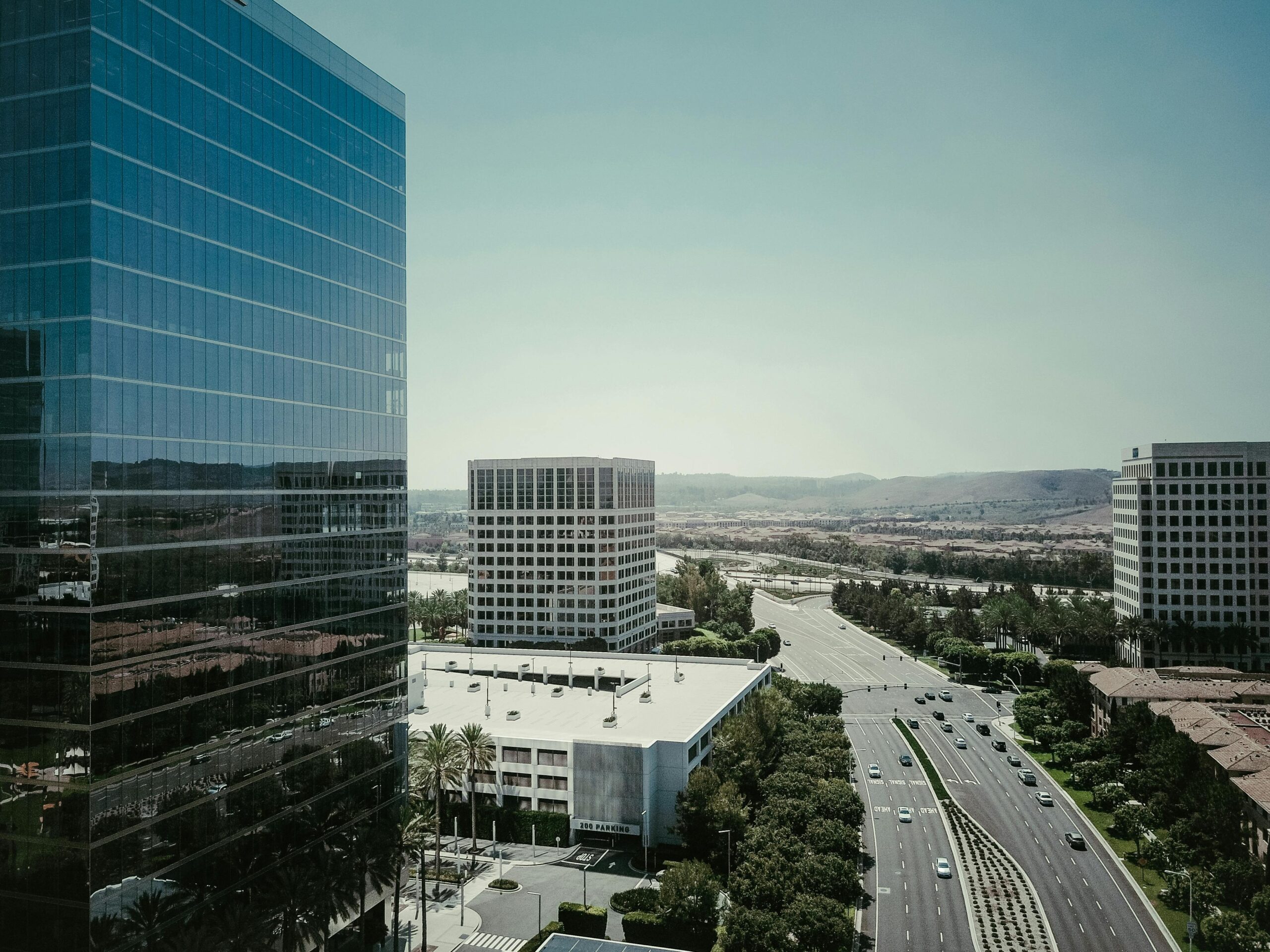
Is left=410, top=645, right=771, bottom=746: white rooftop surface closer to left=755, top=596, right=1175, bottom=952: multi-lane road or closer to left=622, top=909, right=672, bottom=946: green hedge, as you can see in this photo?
left=622, top=909, right=672, bottom=946: green hedge

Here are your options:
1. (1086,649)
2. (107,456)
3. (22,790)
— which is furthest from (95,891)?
(1086,649)

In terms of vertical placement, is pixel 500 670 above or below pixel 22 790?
below

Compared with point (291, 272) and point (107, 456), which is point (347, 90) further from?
point (107, 456)

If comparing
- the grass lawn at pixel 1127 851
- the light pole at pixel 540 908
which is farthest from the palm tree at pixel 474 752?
the grass lawn at pixel 1127 851

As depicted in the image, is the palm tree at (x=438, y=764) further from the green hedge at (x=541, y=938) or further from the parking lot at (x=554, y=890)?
the green hedge at (x=541, y=938)

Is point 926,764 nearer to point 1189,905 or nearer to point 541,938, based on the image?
point 1189,905

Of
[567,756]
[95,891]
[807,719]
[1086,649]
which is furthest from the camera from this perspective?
[1086,649]

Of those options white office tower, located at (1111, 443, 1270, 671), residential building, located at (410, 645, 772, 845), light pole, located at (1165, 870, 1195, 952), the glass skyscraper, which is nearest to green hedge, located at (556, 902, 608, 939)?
residential building, located at (410, 645, 772, 845)
